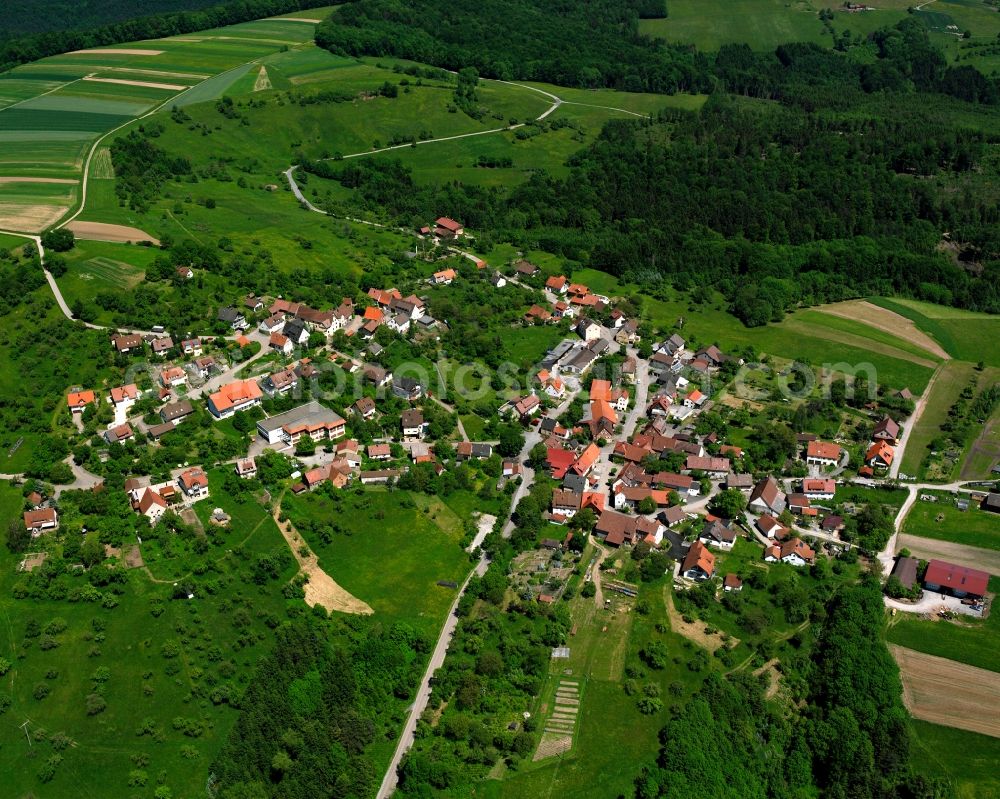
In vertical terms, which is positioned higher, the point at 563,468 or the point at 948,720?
the point at 563,468

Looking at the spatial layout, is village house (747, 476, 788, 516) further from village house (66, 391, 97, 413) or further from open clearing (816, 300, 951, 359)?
village house (66, 391, 97, 413)

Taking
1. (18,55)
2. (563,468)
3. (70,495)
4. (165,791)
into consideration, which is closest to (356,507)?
(563,468)

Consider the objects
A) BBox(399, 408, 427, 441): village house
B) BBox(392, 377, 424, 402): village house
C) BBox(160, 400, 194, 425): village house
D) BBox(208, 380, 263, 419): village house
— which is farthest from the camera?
BBox(392, 377, 424, 402): village house

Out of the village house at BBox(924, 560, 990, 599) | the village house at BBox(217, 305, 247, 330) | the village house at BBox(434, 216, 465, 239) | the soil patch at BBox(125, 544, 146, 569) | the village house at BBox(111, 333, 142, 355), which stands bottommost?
the village house at BBox(924, 560, 990, 599)

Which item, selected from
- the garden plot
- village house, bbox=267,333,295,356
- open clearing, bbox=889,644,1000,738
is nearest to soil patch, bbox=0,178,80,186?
village house, bbox=267,333,295,356

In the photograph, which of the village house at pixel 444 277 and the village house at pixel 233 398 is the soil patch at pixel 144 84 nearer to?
the village house at pixel 444 277

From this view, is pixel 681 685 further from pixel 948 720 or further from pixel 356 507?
pixel 356 507

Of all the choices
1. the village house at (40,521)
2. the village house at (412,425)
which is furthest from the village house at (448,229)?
the village house at (40,521)
